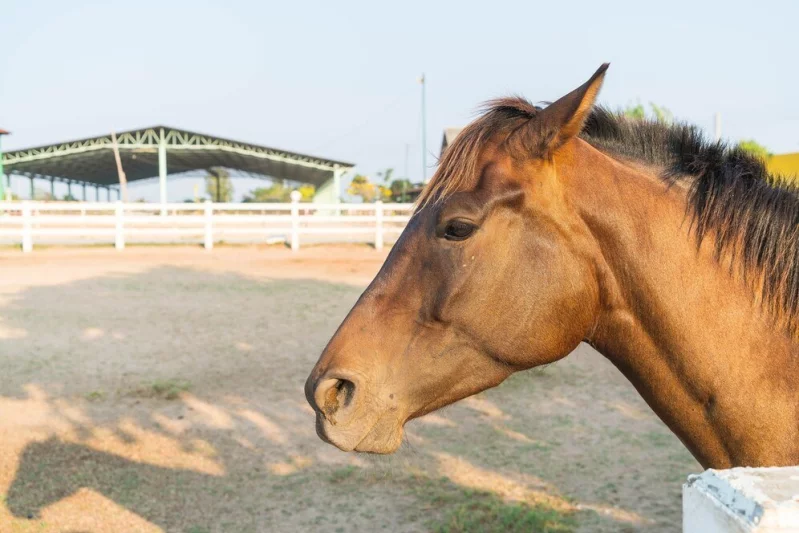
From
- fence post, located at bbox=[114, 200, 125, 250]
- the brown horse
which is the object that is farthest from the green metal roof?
the brown horse

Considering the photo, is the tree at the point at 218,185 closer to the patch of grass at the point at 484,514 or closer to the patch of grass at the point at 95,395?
the patch of grass at the point at 95,395

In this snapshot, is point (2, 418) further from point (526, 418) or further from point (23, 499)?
point (526, 418)

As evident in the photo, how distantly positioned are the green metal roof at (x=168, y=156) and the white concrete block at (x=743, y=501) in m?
32.2

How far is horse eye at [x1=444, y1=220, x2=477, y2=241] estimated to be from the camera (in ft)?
6.45

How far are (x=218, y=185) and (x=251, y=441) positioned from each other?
138 ft

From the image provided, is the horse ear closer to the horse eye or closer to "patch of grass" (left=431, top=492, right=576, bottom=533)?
the horse eye

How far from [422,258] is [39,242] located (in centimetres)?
1907

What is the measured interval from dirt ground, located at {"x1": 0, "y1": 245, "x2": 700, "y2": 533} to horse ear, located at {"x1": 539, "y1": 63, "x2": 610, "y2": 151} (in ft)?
8.44

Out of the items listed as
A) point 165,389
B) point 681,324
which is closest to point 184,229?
point 165,389

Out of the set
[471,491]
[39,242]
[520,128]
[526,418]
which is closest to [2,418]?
[471,491]

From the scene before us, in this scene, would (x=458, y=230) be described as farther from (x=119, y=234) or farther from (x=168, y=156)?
(x=168, y=156)

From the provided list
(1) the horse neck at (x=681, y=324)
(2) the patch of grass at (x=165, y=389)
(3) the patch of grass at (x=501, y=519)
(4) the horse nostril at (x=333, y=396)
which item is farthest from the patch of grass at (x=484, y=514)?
(2) the patch of grass at (x=165, y=389)

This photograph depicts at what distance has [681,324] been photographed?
6.34 ft

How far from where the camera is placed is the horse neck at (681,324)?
188 centimetres
